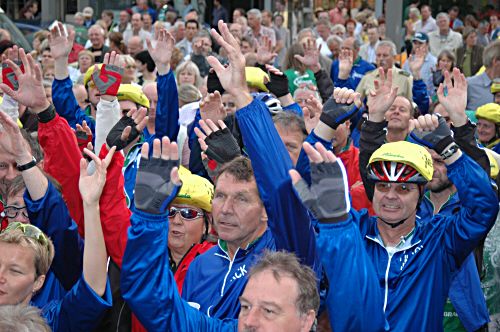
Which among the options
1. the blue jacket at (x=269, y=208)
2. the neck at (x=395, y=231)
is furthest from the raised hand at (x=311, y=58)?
the blue jacket at (x=269, y=208)

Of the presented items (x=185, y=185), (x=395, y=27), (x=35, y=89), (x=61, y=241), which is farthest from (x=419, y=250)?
(x=395, y=27)

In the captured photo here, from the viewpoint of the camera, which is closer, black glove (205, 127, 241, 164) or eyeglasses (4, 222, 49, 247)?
eyeglasses (4, 222, 49, 247)

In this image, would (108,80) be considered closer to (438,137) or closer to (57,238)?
(57,238)

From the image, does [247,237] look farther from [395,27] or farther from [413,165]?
[395,27]

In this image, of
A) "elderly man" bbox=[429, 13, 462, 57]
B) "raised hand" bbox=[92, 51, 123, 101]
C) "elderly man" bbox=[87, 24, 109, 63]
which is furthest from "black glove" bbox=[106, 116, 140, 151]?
"elderly man" bbox=[429, 13, 462, 57]

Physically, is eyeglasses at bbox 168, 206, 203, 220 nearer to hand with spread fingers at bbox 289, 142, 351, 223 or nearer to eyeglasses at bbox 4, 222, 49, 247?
eyeglasses at bbox 4, 222, 49, 247

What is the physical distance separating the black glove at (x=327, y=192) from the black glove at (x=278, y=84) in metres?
2.88

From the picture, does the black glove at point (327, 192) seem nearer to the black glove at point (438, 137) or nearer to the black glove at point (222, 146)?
the black glove at point (438, 137)

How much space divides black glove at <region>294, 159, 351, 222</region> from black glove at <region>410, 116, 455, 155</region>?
1492 millimetres

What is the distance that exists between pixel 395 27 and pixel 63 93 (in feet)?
39.0

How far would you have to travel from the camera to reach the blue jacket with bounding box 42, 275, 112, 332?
4.00 m

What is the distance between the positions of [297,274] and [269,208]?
60 cm

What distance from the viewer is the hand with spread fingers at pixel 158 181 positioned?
11.3 ft

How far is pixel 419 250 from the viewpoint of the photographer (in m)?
4.50
